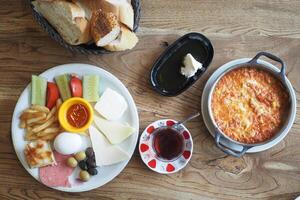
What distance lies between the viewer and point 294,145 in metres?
1.78

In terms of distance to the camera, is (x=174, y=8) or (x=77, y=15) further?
(x=174, y=8)

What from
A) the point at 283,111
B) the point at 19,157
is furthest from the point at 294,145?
the point at 19,157

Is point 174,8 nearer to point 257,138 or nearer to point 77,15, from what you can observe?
point 77,15

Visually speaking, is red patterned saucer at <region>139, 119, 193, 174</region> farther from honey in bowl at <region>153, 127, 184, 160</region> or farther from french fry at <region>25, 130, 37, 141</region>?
french fry at <region>25, 130, 37, 141</region>

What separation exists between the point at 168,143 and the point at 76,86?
37 cm

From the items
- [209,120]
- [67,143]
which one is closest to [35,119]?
[67,143]

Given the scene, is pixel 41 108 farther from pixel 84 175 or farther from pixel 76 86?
pixel 84 175

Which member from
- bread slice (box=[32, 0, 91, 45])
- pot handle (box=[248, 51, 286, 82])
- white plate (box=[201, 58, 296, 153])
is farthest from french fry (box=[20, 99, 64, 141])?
pot handle (box=[248, 51, 286, 82])

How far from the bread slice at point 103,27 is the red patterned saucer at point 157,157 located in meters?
0.34

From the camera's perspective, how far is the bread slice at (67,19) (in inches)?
62.2

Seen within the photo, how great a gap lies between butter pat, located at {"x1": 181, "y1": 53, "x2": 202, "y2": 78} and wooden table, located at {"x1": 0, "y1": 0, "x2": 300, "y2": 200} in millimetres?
70

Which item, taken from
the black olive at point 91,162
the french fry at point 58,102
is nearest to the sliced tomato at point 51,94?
the french fry at point 58,102

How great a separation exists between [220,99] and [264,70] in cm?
19

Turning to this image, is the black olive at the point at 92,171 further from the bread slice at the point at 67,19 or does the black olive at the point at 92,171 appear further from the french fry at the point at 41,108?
the bread slice at the point at 67,19
